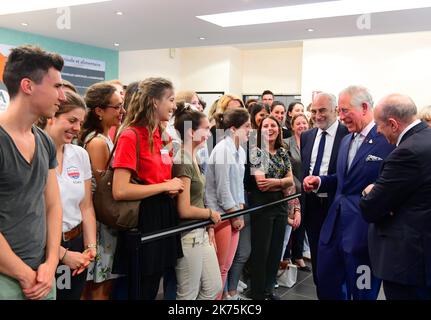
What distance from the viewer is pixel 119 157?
89.1 inches

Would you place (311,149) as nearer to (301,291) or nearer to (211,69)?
(301,291)

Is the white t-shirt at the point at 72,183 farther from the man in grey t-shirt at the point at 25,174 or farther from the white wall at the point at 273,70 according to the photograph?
the white wall at the point at 273,70

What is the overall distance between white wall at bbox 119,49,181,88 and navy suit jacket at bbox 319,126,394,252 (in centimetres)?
913

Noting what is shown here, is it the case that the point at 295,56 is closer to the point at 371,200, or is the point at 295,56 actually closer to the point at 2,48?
the point at 2,48

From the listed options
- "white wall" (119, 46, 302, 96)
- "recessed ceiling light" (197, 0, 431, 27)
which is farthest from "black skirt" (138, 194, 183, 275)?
"white wall" (119, 46, 302, 96)

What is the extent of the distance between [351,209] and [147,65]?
35.4 ft

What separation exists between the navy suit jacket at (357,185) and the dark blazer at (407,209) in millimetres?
410

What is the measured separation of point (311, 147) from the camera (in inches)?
139

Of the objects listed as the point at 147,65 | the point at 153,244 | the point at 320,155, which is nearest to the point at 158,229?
the point at 153,244

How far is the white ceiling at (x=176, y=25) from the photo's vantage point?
6820 millimetres

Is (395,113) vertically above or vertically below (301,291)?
above

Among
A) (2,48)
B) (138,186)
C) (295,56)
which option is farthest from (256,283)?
(295,56)

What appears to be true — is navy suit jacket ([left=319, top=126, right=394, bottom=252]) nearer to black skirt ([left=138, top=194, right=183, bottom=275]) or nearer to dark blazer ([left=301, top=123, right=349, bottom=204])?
dark blazer ([left=301, top=123, right=349, bottom=204])
